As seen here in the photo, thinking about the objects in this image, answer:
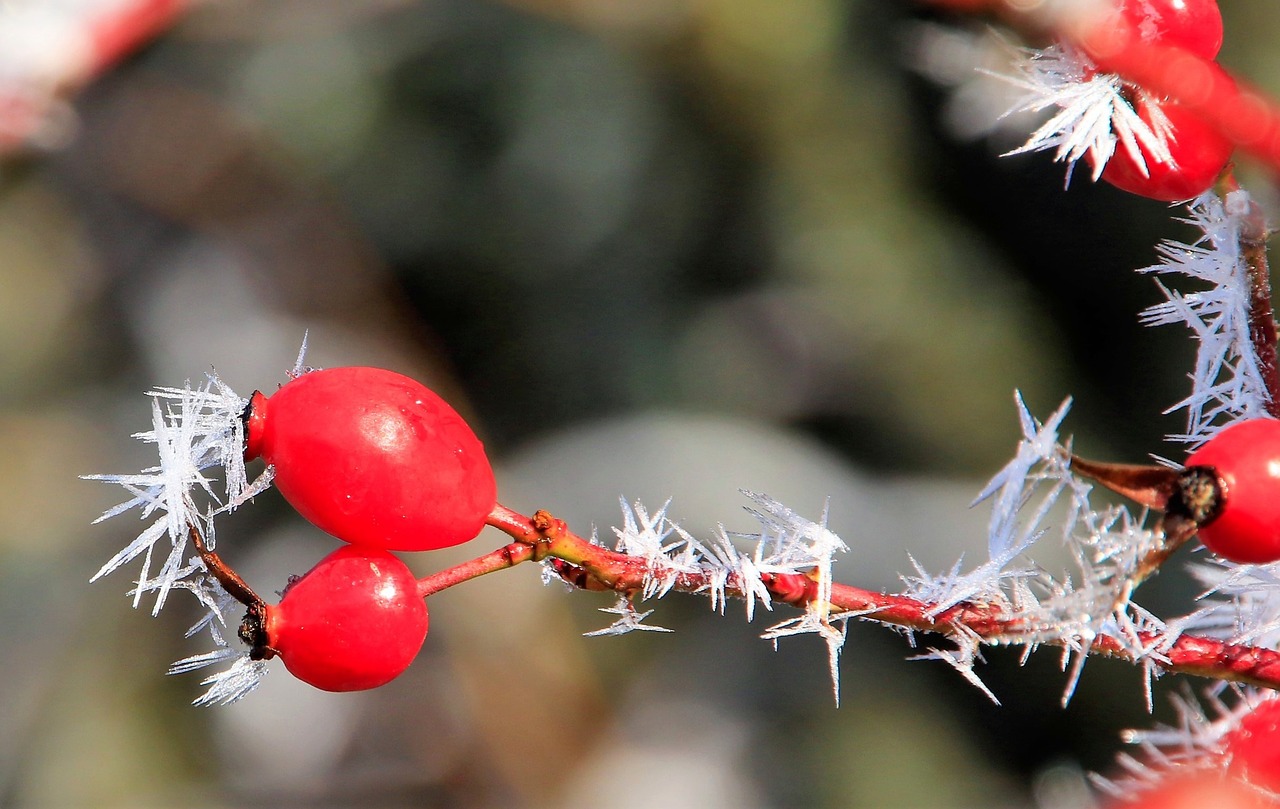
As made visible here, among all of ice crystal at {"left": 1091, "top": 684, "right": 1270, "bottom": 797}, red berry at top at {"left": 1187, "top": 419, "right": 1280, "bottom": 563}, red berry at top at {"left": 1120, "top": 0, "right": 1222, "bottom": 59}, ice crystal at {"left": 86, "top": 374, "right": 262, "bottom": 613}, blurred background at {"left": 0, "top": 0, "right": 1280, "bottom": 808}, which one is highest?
red berry at top at {"left": 1120, "top": 0, "right": 1222, "bottom": 59}

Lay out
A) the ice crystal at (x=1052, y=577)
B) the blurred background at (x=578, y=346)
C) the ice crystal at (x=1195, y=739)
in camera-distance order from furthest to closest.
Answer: the blurred background at (x=578, y=346), the ice crystal at (x=1195, y=739), the ice crystal at (x=1052, y=577)

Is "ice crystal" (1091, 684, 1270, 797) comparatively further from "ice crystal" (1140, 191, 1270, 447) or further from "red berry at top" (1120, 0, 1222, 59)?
"red berry at top" (1120, 0, 1222, 59)

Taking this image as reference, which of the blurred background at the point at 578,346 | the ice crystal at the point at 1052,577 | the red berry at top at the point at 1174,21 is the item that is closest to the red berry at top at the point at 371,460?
the ice crystal at the point at 1052,577

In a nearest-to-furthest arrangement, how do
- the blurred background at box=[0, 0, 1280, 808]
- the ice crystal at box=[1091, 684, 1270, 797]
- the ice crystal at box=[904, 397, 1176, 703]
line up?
the ice crystal at box=[904, 397, 1176, 703] < the ice crystal at box=[1091, 684, 1270, 797] < the blurred background at box=[0, 0, 1280, 808]

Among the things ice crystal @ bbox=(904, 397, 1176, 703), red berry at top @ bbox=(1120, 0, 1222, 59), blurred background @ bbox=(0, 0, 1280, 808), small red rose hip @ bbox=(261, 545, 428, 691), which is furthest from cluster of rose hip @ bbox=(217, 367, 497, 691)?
blurred background @ bbox=(0, 0, 1280, 808)

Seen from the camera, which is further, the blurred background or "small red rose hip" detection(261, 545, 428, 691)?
the blurred background

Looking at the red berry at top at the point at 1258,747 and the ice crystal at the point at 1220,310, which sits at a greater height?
the ice crystal at the point at 1220,310

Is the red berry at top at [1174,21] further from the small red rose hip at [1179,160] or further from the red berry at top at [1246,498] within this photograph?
the red berry at top at [1246,498]

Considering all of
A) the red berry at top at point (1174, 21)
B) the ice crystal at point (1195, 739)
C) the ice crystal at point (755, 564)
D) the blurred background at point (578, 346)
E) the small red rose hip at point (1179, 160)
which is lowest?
the blurred background at point (578, 346)
